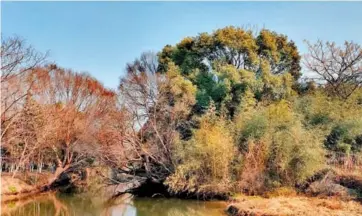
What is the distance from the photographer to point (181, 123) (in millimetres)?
19406

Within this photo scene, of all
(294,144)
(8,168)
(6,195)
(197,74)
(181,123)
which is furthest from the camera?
(8,168)

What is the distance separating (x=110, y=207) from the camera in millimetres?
16953

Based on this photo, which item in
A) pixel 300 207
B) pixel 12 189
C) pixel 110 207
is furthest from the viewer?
pixel 12 189

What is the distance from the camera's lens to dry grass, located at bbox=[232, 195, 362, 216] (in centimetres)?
1153

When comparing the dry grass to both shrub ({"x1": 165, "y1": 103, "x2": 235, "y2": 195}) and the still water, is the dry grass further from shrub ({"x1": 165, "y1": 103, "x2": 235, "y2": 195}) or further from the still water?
shrub ({"x1": 165, "y1": 103, "x2": 235, "y2": 195})

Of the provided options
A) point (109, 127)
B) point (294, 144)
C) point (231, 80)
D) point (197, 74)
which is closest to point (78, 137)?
point (109, 127)

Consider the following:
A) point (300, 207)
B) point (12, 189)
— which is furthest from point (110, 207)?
point (300, 207)

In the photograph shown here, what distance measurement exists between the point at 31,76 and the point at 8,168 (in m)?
7.34

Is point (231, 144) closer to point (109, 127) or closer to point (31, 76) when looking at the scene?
point (109, 127)

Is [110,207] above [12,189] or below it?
below

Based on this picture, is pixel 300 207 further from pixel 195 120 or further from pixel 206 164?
pixel 195 120

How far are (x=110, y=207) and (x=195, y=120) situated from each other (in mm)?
5703

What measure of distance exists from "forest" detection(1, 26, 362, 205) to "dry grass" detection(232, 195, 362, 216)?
2278 mm

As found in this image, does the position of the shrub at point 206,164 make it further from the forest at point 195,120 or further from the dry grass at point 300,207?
the dry grass at point 300,207
